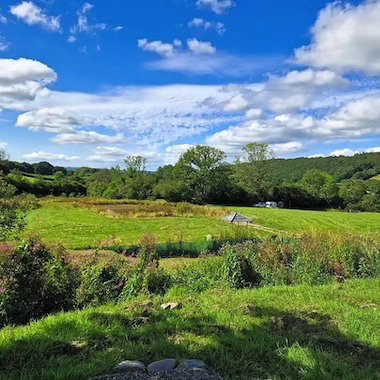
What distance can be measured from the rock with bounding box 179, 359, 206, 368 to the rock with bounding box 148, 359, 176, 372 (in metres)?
0.09

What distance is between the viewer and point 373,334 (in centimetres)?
449

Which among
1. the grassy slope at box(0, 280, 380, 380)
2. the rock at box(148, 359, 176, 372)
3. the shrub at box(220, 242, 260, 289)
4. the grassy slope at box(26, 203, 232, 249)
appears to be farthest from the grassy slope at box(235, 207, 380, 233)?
the rock at box(148, 359, 176, 372)

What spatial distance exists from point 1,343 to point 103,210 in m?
40.3

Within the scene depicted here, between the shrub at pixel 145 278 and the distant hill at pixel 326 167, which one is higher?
the distant hill at pixel 326 167

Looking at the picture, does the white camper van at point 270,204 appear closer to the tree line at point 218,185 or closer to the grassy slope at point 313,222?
the tree line at point 218,185

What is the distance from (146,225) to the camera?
114 feet

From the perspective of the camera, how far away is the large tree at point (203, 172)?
220ft

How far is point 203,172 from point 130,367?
64758mm

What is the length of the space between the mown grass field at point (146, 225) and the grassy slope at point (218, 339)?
18757 mm

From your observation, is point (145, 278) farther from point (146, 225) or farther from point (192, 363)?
point (146, 225)

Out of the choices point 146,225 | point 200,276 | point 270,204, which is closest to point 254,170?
point 270,204

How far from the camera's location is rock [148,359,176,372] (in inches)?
132

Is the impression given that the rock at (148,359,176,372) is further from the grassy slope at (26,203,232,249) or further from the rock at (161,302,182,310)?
the grassy slope at (26,203,232,249)

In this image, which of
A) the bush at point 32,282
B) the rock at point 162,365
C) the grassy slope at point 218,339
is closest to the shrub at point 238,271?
the grassy slope at point 218,339
